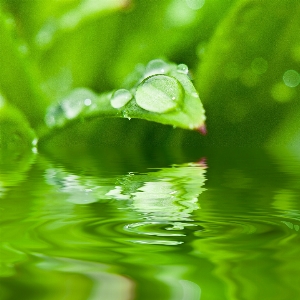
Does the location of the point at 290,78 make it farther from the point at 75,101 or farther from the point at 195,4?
the point at 75,101

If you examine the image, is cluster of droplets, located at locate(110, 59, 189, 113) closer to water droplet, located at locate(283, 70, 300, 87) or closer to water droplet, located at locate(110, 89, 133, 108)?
water droplet, located at locate(110, 89, 133, 108)

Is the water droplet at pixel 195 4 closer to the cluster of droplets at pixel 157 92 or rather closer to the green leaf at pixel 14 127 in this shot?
the cluster of droplets at pixel 157 92

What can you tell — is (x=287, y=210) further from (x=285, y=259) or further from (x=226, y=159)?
(x=226, y=159)

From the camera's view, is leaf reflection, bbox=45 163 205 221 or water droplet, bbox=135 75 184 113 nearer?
leaf reflection, bbox=45 163 205 221

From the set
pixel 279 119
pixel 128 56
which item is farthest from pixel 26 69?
pixel 279 119

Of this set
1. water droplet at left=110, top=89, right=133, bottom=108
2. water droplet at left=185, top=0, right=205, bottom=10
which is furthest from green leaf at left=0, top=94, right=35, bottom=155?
A: water droplet at left=185, top=0, right=205, bottom=10

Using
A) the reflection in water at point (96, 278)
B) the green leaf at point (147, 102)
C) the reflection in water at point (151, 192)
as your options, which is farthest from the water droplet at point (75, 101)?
the reflection in water at point (96, 278)
